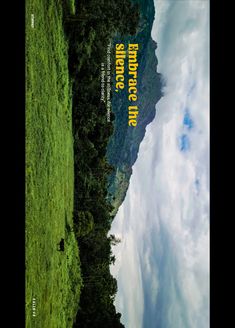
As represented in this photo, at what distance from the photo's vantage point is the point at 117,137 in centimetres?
2569

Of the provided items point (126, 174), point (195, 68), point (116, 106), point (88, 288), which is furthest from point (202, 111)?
point (88, 288)

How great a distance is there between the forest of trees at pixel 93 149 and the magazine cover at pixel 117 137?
10 centimetres

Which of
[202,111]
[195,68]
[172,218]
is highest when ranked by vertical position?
[195,68]

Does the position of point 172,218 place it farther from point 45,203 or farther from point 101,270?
point 101,270

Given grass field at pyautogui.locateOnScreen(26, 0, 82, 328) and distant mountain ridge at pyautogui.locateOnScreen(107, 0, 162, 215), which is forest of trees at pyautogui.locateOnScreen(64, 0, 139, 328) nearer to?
distant mountain ridge at pyautogui.locateOnScreen(107, 0, 162, 215)

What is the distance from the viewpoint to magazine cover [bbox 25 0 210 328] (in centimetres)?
1792

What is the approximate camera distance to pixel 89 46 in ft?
75.8

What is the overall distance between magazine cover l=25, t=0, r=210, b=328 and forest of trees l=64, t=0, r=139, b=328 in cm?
10

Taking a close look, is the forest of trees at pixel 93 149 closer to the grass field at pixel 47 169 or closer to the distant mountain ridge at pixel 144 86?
the distant mountain ridge at pixel 144 86

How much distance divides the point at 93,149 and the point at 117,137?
175 inches

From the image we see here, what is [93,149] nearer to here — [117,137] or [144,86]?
[117,137]

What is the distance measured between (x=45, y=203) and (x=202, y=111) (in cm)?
709
